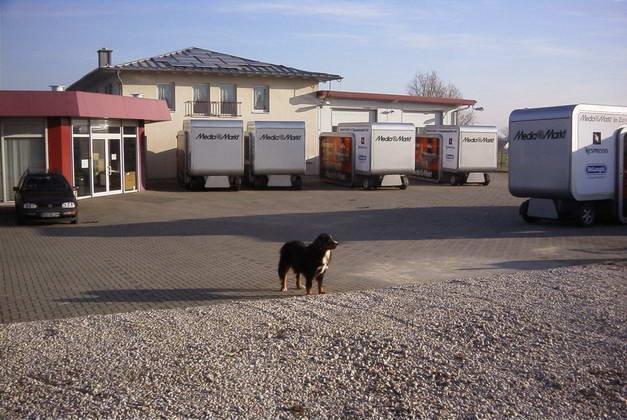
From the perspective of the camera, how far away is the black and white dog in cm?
1051

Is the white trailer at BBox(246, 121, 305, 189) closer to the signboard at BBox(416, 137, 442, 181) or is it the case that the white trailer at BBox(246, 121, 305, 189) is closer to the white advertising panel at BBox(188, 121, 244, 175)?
the white advertising panel at BBox(188, 121, 244, 175)

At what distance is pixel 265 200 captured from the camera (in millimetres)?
28328

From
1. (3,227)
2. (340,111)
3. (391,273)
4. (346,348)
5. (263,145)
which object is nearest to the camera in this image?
(346,348)

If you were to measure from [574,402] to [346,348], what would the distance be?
217 cm

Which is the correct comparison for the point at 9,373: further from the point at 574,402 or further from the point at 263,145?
the point at 263,145

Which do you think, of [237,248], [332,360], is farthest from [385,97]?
[332,360]

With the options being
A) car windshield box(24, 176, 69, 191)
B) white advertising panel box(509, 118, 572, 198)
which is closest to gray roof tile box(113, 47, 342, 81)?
car windshield box(24, 176, 69, 191)

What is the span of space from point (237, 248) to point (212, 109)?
24.3 m

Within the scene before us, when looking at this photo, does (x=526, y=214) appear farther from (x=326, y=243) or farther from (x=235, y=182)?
(x=235, y=182)

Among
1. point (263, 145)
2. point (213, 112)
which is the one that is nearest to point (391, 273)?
point (263, 145)

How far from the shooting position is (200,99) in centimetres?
3900

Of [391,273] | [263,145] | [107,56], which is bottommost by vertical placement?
[391,273]

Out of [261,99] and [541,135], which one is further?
[261,99]

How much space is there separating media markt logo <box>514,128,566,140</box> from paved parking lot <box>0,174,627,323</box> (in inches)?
95.6
